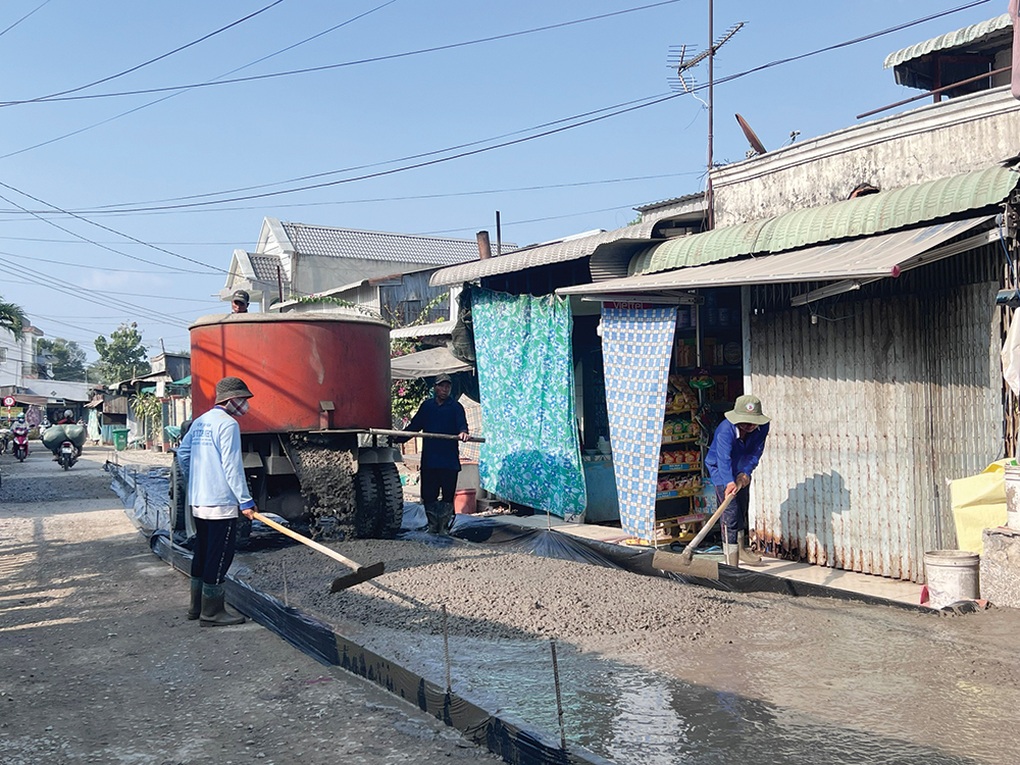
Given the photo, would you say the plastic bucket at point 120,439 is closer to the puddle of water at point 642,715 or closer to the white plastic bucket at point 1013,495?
the puddle of water at point 642,715

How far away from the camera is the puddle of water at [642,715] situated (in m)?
3.65

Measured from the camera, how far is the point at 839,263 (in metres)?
6.50

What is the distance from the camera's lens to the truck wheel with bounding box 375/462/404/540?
9.38 metres

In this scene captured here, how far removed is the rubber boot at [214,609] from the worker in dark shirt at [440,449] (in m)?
3.72

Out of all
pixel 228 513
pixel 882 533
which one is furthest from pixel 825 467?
pixel 228 513

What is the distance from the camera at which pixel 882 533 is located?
23.8ft

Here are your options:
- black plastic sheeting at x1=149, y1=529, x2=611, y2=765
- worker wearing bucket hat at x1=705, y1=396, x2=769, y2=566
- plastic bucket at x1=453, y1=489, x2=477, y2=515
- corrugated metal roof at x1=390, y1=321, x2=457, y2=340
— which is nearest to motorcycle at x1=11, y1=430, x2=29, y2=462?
corrugated metal roof at x1=390, y1=321, x2=457, y2=340

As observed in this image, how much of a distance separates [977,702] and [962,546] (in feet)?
7.90

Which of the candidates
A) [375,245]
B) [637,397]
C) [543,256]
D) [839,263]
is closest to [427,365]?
[543,256]

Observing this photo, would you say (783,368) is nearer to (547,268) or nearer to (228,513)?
(547,268)

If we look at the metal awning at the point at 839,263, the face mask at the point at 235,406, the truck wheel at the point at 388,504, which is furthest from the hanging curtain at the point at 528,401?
the face mask at the point at 235,406

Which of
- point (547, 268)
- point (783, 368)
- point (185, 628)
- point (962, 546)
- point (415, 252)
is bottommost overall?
point (185, 628)

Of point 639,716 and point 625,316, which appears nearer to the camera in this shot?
point 639,716

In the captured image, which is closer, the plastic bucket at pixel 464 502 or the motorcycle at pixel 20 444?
the plastic bucket at pixel 464 502
